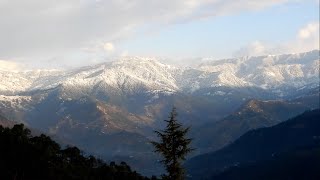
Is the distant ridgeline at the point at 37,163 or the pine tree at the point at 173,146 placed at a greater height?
the distant ridgeline at the point at 37,163

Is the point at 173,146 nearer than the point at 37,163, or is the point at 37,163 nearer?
the point at 173,146

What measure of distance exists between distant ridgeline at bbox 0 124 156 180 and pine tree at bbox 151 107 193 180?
61569mm

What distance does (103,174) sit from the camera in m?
181

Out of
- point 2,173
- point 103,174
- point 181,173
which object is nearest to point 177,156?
point 181,173

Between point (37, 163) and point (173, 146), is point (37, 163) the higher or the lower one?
the higher one

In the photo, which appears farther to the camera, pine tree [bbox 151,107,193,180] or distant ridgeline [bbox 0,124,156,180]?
distant ridgeline [bbox 0,124,156,180]

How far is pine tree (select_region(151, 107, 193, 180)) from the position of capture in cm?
10300

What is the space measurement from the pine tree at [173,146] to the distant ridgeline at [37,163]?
61.6 m

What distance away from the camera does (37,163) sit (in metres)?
166

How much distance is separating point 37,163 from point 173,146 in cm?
7447

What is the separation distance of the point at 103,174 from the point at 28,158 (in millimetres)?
25108

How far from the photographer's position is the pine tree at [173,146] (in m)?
103

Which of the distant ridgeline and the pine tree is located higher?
the distant ridgeline

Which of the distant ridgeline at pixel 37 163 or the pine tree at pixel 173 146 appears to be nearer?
the pine tree at pixel 173 146
